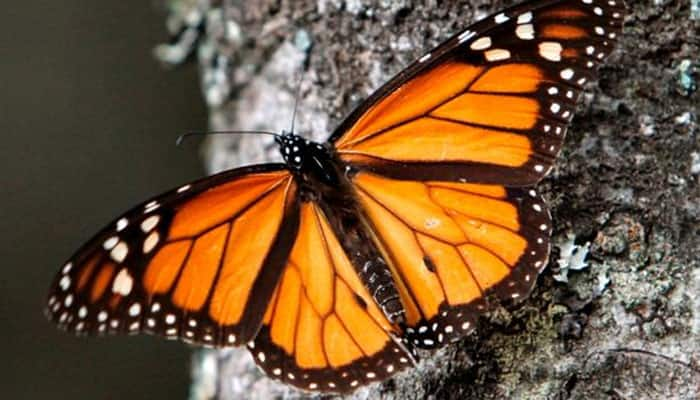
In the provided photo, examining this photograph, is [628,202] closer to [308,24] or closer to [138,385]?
[308,24]

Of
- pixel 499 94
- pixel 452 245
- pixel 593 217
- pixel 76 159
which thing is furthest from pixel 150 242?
pixel 76 159

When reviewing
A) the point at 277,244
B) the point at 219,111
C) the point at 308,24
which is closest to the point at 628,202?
the point at 277,244

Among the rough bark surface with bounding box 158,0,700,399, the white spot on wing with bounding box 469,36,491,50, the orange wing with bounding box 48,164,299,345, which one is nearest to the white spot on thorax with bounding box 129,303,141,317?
the orange wing with bounding box 48,164,299,345

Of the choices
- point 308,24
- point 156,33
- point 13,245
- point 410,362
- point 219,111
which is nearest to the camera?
point 410,362

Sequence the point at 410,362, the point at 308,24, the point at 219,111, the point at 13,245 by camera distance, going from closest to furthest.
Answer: the point at 410,362
the point at 308,24
the point at 219,111
the point at 13,245

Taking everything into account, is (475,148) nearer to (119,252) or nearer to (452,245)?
(452,245)

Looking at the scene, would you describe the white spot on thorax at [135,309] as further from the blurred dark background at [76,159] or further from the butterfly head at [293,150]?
the blurred dark background at [76,159]

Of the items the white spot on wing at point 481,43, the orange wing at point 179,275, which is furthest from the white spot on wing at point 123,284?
the white spot on wing at point 481,43
